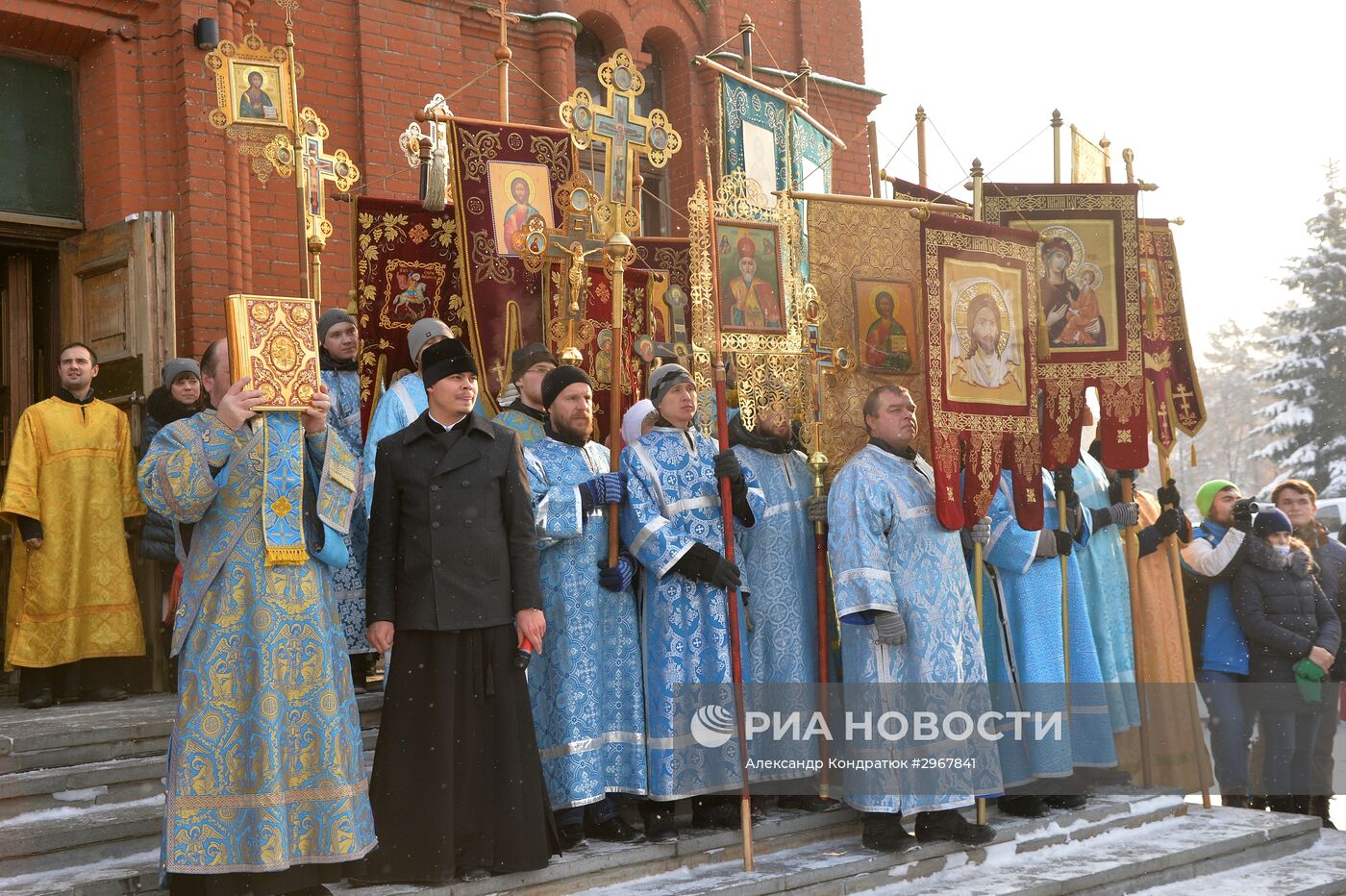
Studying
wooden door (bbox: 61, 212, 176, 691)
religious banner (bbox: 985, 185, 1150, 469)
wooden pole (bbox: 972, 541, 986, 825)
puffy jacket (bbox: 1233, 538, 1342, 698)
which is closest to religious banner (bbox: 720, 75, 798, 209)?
religious banner (bbox: 985, 185, 1150, 469)

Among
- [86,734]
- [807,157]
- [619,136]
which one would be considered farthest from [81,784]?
[807,157]

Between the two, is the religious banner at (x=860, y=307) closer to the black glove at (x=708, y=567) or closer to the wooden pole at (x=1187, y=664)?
the black glove at (x=708, y=567)

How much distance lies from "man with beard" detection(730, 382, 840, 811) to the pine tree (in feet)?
70.3

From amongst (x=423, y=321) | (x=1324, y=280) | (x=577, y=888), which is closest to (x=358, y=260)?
(x=423, y=321)

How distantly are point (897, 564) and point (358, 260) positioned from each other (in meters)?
2.99

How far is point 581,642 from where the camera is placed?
5.68 meters

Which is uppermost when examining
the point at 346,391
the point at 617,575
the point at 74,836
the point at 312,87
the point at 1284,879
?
the point at 312,87

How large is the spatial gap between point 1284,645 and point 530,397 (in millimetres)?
4508

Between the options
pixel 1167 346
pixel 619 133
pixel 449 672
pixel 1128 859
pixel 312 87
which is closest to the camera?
pixel 449 672

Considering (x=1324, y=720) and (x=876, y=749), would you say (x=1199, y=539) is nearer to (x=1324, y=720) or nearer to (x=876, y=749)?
(x=1324, y=720)

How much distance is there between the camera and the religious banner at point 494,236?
6.80 meters

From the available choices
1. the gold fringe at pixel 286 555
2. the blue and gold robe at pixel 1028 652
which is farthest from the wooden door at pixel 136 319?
the blue and gold robe at pixel 1028 652

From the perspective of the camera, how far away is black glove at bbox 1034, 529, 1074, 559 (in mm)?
6914

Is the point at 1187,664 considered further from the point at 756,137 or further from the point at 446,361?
the point at 446,361
